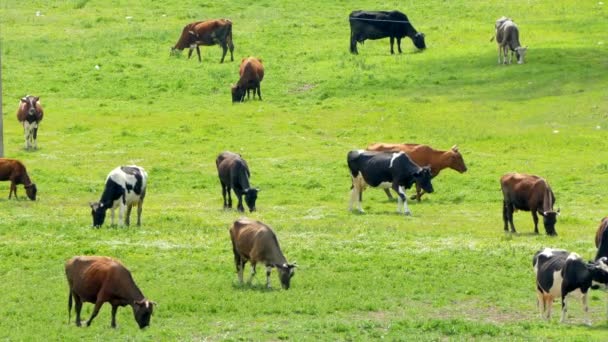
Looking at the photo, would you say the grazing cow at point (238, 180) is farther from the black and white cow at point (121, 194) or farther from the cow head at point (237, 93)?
the cow head at point (237, 93)

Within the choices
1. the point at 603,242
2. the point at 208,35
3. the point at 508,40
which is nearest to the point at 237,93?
the point at 208,35

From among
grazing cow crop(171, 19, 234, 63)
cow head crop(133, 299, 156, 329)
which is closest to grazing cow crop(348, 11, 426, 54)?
grazing cow crop(171, 19, 234, 63)

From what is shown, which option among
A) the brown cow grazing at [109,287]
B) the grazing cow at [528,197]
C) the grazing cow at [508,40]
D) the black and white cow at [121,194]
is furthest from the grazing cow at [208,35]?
the brown cow grazing at [109,287]

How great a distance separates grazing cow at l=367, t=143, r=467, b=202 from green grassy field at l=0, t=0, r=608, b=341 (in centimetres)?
66

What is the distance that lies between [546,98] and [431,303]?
101 ft

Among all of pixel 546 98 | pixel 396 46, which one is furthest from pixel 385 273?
pixel 396 46

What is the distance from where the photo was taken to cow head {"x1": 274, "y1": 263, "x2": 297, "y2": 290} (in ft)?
101

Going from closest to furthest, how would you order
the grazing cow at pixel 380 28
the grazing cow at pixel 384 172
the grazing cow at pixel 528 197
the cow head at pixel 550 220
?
the cow head at pixel 550 220
the grazing cow at pixel 528 197
the grazing cow at pixel 384 172
the grazing cow at pixel 380 28

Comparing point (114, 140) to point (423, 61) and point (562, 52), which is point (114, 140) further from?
point (562, 52)

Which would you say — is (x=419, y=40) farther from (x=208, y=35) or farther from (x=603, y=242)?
(x=603, y=242)

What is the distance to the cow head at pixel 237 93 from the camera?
2435 inches

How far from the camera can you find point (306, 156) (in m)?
52.0

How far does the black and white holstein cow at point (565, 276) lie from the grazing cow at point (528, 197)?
937 cm

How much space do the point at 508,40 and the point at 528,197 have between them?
27711 millimetres
